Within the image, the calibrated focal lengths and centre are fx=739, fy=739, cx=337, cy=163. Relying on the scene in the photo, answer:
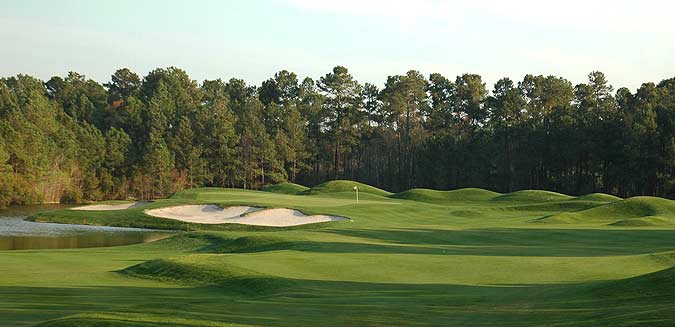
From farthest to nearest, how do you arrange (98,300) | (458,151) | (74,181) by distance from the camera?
Answer: (458,151) → (74,181) → (98,300)

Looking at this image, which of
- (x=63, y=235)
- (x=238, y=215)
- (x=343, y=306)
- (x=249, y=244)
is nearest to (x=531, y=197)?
(x=238, y=215)

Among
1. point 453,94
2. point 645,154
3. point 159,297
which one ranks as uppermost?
point 453,94

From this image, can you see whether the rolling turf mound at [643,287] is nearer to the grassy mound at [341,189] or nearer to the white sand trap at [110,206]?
the white sand trap at [110,206]

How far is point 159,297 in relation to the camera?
57.6 ft

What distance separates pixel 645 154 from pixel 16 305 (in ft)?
233

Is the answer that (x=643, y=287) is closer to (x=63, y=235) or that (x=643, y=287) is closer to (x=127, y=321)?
(x=127, y=321)

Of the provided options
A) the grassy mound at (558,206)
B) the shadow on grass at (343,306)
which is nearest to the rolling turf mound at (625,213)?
the grassy mound at (558,206)

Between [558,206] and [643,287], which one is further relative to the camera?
[558,206]

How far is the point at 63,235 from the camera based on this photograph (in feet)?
139

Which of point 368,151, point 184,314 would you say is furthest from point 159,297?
point 368,151

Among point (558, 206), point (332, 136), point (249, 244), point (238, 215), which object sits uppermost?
point (332, 136)

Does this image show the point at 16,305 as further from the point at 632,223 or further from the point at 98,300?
the point at 632,223

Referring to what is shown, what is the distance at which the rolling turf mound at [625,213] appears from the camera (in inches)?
1649

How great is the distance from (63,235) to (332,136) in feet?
231
